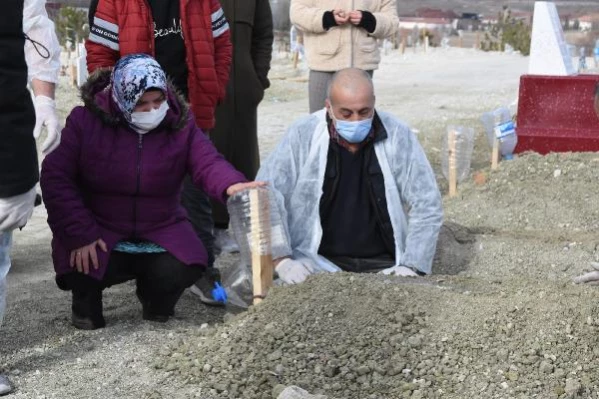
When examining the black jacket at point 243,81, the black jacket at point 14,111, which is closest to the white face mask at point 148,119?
the black jacket at point 14,111

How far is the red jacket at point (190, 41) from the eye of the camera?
457cm

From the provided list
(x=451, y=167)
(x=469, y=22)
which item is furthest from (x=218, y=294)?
(x=469, y=22)

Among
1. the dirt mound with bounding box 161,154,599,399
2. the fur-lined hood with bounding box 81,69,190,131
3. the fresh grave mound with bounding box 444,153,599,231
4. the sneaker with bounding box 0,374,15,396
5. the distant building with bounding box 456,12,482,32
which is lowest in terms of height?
the distant building with bounding box 456,12,482,32

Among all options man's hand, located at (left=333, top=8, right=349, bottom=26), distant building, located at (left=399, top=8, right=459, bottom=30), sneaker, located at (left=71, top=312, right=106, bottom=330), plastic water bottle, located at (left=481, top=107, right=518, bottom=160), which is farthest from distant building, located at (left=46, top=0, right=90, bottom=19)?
distant building, located at (left=399, top=8, right=459, bottom=30)

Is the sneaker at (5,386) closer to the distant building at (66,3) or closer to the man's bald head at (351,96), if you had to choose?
the man's bald head at (351,96)

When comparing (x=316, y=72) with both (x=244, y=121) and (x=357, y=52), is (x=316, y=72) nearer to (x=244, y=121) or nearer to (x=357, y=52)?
(x=357, y=52)

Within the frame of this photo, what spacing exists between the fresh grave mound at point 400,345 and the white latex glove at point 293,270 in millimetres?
440

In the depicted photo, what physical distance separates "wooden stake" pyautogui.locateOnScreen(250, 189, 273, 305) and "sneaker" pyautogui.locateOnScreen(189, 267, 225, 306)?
0.76 m

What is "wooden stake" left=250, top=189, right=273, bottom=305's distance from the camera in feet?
12.9

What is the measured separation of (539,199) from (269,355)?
391 cm

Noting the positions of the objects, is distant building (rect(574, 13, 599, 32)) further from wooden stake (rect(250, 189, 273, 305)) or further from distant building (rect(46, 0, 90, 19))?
wooden stake (rect(250, 189, 273, 305))

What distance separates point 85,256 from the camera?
4.16 metres

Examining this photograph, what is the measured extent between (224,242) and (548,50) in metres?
3.91

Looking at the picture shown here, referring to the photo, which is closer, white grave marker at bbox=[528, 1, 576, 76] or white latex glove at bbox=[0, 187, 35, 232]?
white latex glove at bbox=[0, 187, 35, 232]
